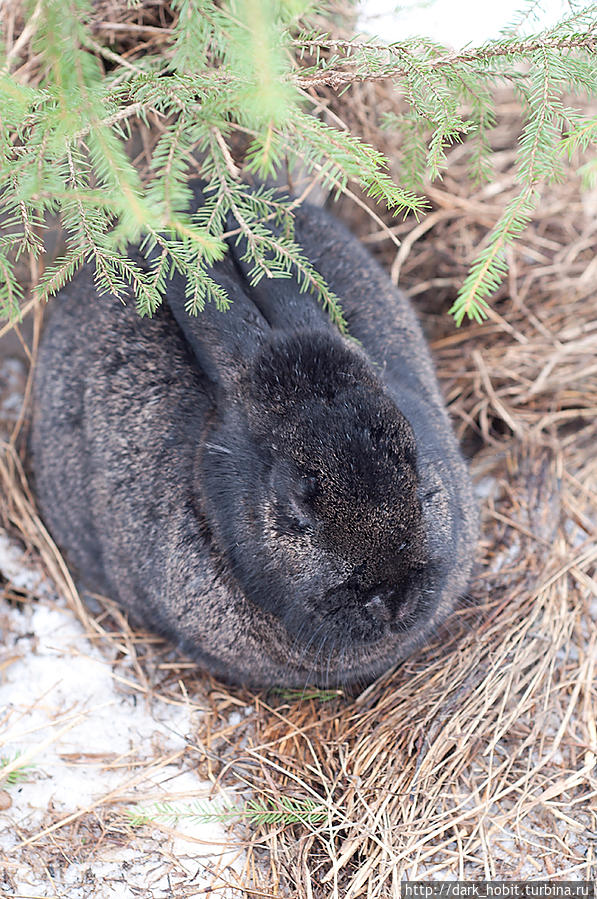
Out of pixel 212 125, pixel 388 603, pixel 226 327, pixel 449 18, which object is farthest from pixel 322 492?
pixel 449 18

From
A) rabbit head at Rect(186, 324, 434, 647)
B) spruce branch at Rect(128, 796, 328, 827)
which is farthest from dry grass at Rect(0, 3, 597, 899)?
rabbit head at Rect(186, 324, 434, 647)

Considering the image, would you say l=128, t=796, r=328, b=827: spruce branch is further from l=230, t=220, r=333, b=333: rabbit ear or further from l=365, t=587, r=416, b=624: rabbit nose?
l=230, t=220, r=333, b=333: rabbit ear

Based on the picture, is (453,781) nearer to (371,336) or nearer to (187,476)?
(187,476)

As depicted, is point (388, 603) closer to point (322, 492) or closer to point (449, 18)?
point (322, 492)

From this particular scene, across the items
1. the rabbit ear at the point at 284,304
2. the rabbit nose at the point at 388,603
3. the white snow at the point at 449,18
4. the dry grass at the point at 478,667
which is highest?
the white snow at the point at 449,18

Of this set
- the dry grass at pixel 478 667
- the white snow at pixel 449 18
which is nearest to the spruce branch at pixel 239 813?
the dry grass at pixel 478 667

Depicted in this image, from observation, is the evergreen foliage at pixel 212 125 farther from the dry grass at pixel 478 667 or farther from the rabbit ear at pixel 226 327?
the dry grass at pixel 478 667

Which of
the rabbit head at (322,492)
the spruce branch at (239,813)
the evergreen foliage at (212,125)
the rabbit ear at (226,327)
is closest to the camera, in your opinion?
the evergreen foliage at (212,125)

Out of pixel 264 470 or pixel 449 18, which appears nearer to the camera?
pixel 264 470
